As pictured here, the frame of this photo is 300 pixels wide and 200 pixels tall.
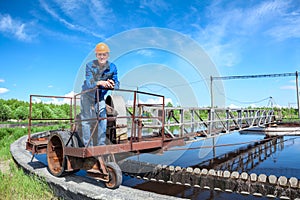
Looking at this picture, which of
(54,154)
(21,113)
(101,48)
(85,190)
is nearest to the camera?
(85,190)

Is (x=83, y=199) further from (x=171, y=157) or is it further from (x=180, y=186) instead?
(x=171, y=157)

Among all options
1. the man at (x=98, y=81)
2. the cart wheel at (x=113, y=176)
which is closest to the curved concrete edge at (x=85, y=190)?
the cart wheel at (x=113, y=176)

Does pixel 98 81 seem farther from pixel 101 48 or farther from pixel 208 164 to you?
pixel 208 164

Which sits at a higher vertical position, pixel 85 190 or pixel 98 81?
pixel 98 81

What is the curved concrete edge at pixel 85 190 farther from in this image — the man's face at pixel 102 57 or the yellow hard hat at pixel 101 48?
the yellow hard hat at pixel 101 48

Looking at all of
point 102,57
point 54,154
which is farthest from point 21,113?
point 102,57

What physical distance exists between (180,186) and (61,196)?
2.85 metres

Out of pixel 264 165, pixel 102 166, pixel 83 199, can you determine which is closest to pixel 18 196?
pixel 83 199

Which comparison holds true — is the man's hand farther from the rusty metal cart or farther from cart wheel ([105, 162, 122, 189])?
cart wheel ([105, 162, 122, 189])

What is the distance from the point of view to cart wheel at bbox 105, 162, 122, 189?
12.0ft

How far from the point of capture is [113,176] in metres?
3.70

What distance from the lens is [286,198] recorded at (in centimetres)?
498

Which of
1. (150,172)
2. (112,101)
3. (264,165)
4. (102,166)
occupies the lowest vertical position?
(264,165)

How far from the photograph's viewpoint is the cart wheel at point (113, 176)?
3.65 meters
